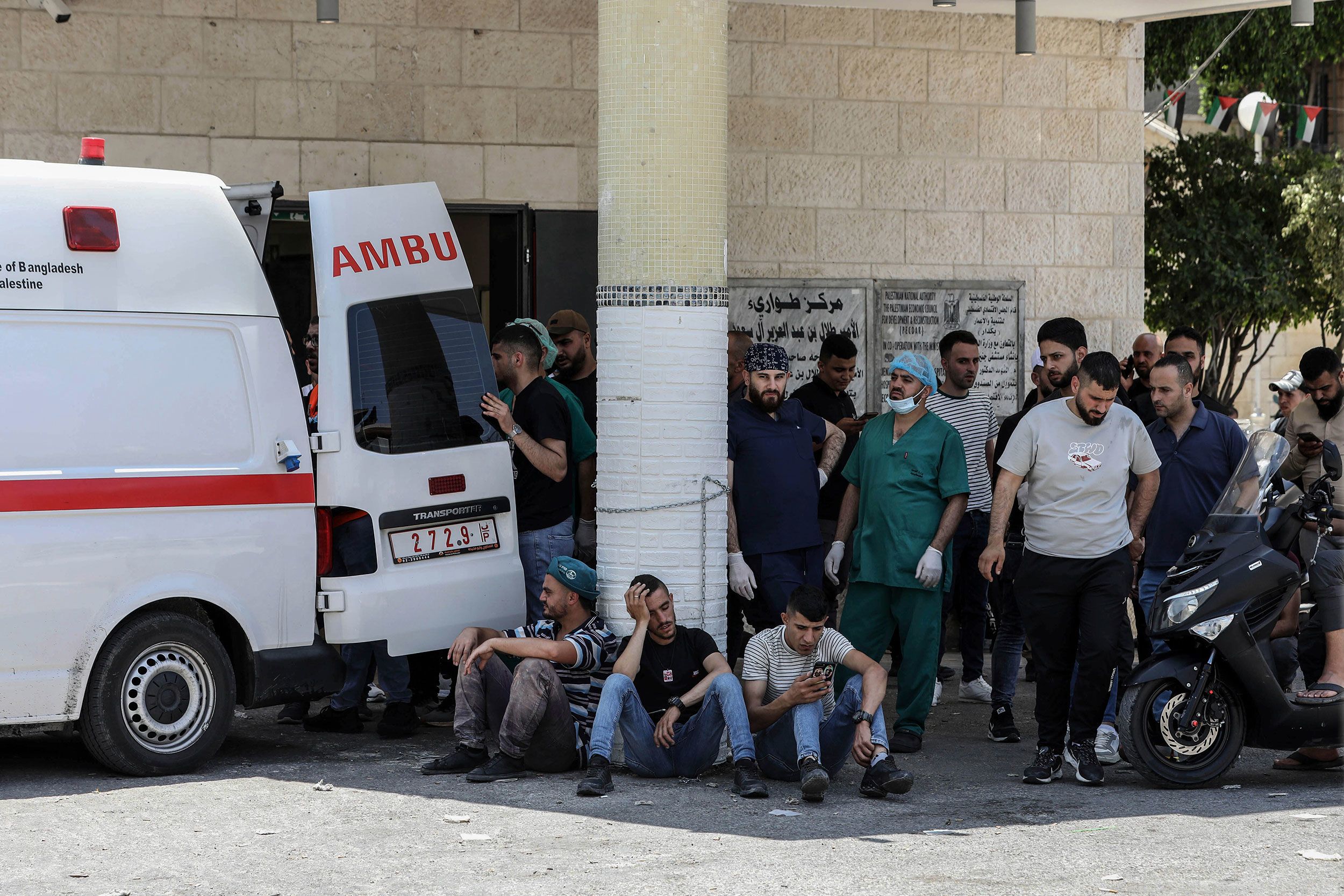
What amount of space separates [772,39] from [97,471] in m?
6.35

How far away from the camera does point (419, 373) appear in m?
7.29

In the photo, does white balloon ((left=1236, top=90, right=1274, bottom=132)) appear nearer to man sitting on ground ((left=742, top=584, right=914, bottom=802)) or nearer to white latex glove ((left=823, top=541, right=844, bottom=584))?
white latex glove ((left=823, top=541, right=844, bottom=584))

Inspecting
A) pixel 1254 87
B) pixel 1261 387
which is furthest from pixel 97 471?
pixel 1261 387

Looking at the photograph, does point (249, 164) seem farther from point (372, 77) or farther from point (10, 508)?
point (10, 508)

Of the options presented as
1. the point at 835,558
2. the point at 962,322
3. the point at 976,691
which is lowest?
the point at 976,691

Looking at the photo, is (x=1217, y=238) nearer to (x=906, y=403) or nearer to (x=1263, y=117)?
(x=1263, y=117)

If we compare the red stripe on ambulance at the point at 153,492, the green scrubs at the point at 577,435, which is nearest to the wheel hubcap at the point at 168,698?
the red stripe on ambulance at the point at 153,492

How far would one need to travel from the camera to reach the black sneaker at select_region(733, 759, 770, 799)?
6.32 meters

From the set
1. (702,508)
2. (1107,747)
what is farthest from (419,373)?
(1107,747)

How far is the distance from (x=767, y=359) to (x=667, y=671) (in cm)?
164

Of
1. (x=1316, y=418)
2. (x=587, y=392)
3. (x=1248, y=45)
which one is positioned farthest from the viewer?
(x=1248, y=45)

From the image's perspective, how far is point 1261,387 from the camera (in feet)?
134

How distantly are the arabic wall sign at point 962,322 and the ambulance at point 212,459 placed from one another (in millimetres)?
4629

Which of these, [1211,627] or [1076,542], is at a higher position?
[1076,542]
